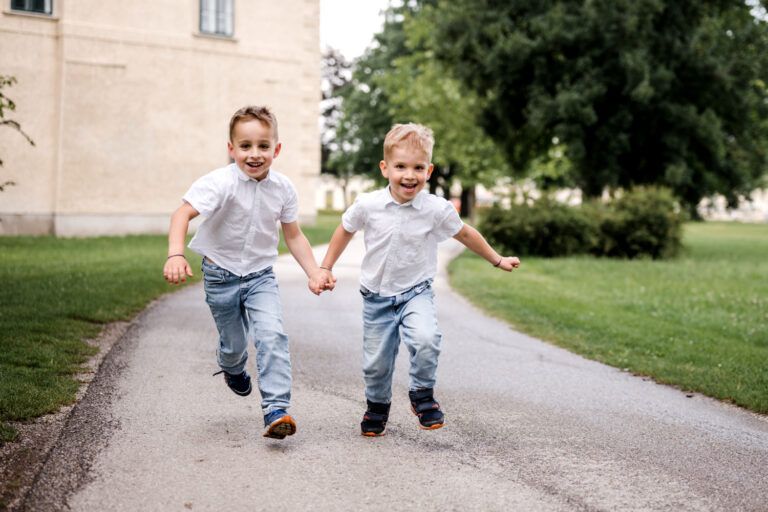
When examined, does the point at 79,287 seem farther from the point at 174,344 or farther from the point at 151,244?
the point at 151,244

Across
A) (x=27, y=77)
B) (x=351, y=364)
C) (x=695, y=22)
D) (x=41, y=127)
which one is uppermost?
(x=695, y=22)

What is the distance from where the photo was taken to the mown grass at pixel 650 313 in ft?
21.8

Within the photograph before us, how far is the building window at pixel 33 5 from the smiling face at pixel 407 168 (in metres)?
20.5

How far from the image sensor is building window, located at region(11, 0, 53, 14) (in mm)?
21062

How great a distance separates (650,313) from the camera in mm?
10234

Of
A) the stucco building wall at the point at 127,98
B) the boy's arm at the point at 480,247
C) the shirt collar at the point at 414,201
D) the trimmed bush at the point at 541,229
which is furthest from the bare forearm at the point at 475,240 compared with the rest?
the stucco building wall at the point at 127,98

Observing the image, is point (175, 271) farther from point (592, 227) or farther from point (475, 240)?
point (592, 227)

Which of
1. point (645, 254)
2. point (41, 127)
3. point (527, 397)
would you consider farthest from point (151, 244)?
point (527, 397)

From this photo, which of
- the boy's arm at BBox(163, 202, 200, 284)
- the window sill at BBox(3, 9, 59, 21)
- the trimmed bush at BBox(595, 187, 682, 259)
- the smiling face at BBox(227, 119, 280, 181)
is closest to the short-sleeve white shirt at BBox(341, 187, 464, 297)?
the smiling face at BBox(227, 119, 280, 181)

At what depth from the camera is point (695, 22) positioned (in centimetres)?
2175

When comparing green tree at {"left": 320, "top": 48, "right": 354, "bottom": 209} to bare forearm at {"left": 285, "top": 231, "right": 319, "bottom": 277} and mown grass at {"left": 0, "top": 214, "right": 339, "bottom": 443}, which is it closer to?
mown grass at {"left": 0, "top": 214, "right": 339, "bottom": 443}

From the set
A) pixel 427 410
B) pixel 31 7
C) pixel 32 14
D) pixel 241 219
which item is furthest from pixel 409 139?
pixel 31 7

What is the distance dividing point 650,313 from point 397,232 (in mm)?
6891

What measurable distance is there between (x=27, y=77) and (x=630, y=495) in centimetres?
2159
